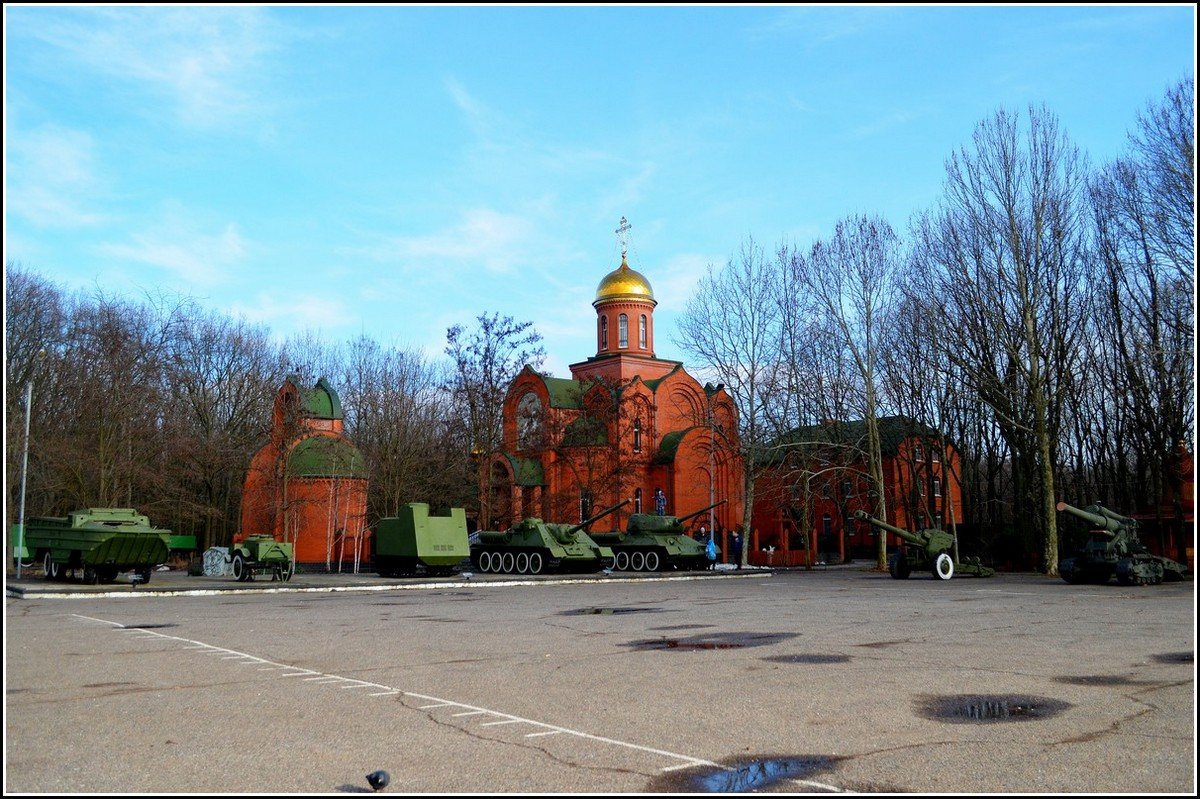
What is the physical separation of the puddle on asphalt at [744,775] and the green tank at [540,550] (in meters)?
27.8

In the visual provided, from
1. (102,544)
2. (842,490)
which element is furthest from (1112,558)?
(842,490)

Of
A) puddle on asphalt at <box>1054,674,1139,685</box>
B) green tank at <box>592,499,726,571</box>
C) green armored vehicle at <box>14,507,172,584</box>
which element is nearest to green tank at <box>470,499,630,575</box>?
green tank at <box>592,499,726,571</box>

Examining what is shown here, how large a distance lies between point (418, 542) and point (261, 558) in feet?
16.2

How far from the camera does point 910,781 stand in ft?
19.8

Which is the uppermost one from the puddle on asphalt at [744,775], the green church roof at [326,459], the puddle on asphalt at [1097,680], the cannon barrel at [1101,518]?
Answer: the green church roof at [326,459]

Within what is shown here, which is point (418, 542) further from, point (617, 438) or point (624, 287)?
point (624, 287)

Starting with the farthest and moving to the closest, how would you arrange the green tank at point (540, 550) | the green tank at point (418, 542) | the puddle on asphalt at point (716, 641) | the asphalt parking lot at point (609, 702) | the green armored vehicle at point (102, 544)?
the green tank at point (540, 550)
the green tank at point (418, 542)
the green armored vehicle at point (102, 544)
the puddle on asphalt at point (716, 641)
the asphalt parking lot at point (609, 702)

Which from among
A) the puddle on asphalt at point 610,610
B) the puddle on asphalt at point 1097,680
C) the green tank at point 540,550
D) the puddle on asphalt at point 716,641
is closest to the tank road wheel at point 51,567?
the green tank at point 540,550

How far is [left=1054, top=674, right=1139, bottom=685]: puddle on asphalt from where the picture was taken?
921 centimetres

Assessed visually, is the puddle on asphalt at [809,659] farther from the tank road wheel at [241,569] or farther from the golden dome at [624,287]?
the golden dome at [624,287]

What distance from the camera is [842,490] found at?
5041 cm

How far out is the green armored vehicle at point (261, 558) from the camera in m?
28.1

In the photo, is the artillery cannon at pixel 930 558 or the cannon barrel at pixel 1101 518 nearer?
the cannon barrel at pixel 1101 518

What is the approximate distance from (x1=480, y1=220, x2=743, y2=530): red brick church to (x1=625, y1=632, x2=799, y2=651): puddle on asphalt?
104 feet
